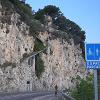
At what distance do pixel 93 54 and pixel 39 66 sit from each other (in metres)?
79.8

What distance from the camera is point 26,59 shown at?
264 ft

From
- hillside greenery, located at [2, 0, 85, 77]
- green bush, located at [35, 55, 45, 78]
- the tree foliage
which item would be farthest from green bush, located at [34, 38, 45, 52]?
the tree foliage

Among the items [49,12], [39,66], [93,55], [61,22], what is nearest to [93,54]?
[93,55]

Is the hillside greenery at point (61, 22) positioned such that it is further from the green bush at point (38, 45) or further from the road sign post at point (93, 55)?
the road sign post at point (93, 55)

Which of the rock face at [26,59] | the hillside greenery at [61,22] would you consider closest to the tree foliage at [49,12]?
the hillside greenery at [61,22]

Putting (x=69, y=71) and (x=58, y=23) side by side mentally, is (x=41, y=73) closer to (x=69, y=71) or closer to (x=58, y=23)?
(x=69, y=71)

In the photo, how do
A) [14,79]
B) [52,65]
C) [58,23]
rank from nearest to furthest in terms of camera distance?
[14,79]
[52,65]
[58,23]

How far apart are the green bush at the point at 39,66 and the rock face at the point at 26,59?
3.55 feet

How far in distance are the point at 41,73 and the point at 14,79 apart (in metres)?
20.8

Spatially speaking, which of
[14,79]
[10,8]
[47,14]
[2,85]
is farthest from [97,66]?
[47,14]

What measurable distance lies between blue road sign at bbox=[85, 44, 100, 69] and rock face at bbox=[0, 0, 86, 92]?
46.5 meters

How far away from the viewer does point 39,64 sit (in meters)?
92.8

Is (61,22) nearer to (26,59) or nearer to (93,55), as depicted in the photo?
(26,59)

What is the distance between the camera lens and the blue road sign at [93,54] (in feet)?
40.9
